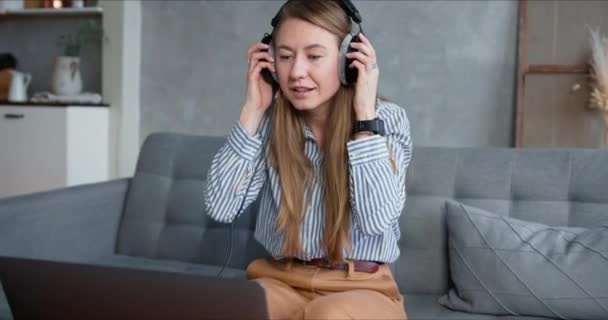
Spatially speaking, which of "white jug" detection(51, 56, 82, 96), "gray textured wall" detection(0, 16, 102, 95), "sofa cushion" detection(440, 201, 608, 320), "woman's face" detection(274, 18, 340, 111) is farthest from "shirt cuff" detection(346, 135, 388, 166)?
"gray textured wall" detection(0, 16, 102, 95)

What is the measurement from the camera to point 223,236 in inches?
76.7

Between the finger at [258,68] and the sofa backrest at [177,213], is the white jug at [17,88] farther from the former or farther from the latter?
the finger at [258,68]

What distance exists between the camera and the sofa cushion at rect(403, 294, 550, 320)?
1.59 m

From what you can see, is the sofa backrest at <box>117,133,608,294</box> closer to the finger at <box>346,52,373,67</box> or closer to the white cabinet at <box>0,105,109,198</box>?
the finger at <box>346,52,373,67</box>

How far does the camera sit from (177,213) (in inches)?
80.0

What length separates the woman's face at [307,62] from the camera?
1.33 metres

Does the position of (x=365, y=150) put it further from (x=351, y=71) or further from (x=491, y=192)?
(x=491, y=192)

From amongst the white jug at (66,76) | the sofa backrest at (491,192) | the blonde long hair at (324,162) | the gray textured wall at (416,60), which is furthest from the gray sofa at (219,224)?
the white jug at (66,76)

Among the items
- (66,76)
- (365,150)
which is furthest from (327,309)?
(66,76)

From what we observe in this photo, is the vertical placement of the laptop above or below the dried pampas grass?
below

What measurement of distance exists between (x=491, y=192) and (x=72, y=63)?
2693 mm

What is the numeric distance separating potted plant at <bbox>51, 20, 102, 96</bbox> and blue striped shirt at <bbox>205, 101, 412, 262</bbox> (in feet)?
8.18

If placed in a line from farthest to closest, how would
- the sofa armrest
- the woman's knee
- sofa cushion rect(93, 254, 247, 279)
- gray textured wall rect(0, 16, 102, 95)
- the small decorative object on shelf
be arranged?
gray textured wall rect(0, 16, 102, 95)
the small decorative object on shelf
sofa cushion rect(93, 254, 247, 279)
the sofa armrest
the woman's knee

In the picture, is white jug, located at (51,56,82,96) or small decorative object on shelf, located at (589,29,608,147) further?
white jug, located at (51,56,82,96)
